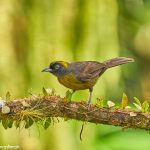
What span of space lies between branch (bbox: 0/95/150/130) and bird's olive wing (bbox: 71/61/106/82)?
789mm

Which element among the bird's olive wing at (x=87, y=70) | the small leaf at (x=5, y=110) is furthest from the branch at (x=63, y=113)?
the bird's olive wing at (x=87, y=70)

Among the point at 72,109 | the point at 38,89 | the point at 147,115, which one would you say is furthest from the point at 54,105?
the point at 38,89

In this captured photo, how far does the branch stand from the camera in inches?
161

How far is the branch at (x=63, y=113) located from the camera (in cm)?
410

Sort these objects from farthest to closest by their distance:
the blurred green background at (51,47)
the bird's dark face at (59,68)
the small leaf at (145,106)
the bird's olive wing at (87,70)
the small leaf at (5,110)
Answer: the blurred green background at (51,47) → the bird's olive wing at (87,70) → the bird's dark face at (59,68) → the small leaf at (145,106) → the small leaf at (5,110)

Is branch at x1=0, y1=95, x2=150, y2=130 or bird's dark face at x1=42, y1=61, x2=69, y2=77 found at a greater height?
bird's dark face at x1=42, y1=61, x2=69, y2=77

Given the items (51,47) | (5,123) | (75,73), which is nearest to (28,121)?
(5,123)

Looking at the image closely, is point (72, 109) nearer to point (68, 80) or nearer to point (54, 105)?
point (54, 105)

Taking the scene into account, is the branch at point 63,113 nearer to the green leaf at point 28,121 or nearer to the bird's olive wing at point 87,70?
the green leaf at point 28,121

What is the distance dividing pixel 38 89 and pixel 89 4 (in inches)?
38.2

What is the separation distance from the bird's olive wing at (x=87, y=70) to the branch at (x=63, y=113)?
79 centimetres

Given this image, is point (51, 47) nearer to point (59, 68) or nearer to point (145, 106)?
point (59, 68)

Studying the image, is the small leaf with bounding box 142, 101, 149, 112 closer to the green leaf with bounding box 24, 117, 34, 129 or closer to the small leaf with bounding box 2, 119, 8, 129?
the green leaf with bounding box 24, 117, 34, 129

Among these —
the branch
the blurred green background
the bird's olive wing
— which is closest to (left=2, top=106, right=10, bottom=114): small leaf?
the branch
